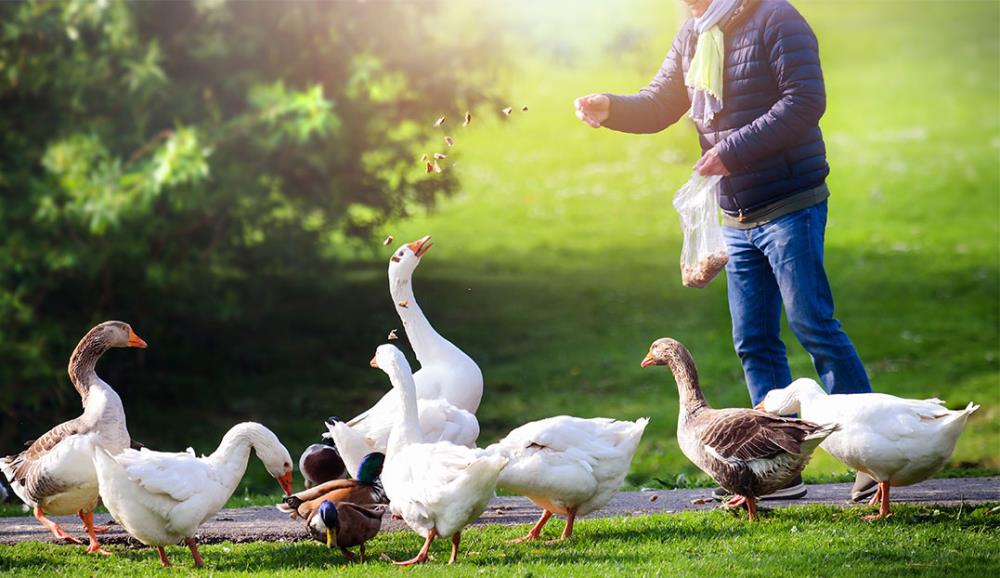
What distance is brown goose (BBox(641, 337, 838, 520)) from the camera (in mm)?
6977

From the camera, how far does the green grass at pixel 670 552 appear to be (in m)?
6.36

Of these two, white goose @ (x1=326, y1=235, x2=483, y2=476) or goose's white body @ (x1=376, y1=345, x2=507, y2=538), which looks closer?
goose's white body @ (x1=376, y1=345, x2=507, y2=538)

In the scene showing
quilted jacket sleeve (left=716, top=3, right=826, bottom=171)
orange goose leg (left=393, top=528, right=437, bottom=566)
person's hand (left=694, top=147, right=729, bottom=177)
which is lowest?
orange goose leg (left=393, top=528, right=437, bottom=566)

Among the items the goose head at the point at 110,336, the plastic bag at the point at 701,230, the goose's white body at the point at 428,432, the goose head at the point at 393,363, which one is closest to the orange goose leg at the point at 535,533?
the goose's white body at the point at 428,432

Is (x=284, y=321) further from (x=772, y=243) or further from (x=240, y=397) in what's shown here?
(x=772, y=243)

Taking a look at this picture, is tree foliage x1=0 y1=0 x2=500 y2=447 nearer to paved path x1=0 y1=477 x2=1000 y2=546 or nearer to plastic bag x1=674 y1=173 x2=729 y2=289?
paved path x1=0 y1=477 x2=1000 y2=546

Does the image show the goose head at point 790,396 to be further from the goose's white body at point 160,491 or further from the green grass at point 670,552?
the goose's white body at point 160,491

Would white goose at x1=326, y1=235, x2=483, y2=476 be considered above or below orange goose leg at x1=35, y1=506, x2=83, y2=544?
above

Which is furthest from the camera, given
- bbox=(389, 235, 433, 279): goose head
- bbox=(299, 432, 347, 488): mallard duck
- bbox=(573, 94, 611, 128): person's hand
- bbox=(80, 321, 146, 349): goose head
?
bbox=(389, 235, 433, 279): goose head

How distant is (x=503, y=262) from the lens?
2461 centimetres

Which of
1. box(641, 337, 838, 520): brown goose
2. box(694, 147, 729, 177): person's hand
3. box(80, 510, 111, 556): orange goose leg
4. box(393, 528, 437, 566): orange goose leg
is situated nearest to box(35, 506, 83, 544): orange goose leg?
box(80, 510, 111, 556): orange goose leg

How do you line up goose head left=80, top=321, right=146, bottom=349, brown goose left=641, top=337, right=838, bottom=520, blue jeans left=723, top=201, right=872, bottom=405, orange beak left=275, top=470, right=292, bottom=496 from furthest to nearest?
goose head left=80, top=321, right=146, bottom=349 → orange beak left=275, top=470, right=292, bottom=496 → blue jeans left=723, top=201, right=872, bottom=405 → brown goose left=641, top=337, right=838, bottom=520

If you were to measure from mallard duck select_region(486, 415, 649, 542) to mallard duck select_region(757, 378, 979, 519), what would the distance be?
1.11 metres

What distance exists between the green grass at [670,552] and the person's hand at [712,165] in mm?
2082
